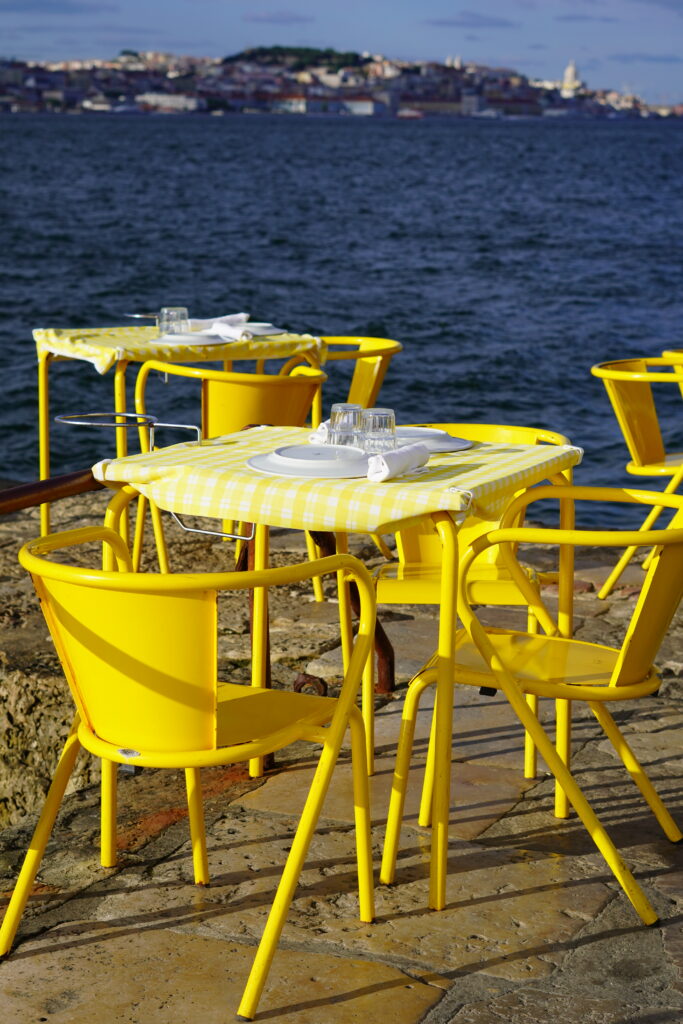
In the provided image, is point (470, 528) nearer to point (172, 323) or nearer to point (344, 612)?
point (344, 612)

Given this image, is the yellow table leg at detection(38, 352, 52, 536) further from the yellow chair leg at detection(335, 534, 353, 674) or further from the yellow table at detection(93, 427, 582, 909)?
the yellow table at detection(93, 427, 582, 909)

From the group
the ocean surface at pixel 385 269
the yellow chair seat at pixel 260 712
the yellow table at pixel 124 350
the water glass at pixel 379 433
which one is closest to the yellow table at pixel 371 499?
the water glass at pixel 379 433

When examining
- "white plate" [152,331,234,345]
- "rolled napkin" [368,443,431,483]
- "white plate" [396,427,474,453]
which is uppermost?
"rolled napkin" [368,443,431,483]

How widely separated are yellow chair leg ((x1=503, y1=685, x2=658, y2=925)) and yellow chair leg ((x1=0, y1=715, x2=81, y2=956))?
2.46ft

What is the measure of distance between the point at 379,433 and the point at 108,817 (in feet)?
2.91

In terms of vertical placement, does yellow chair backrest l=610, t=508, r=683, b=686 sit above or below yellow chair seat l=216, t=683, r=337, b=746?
above

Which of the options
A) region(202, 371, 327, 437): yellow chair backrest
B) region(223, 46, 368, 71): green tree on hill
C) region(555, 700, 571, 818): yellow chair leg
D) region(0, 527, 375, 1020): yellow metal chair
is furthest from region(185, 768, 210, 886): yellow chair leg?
region(223, 46, 368, 71): green tree on hill

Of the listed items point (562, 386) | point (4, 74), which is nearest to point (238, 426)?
point (562, 386)

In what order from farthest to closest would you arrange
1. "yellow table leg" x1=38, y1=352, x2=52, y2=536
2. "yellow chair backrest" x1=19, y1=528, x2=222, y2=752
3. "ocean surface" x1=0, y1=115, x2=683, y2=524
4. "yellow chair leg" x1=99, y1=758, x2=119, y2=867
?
"ocean surface" x1=0, y1=115, x2=683, y2=524 → "yellow table leg" x1=38, y1=352, x2=52, y2=536 → "yellow chair leg" x1=99, y1=758, x2=119, y2=867 → "yellow chair backrest" x1=19, y1=528, x2=222, y2=752

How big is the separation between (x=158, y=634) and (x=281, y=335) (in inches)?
114

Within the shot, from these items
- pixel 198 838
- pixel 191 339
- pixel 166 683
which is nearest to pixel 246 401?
pixel 191 339

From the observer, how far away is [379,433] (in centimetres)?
262

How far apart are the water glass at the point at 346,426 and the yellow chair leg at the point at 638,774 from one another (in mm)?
683

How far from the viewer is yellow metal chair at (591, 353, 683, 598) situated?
4.31m
